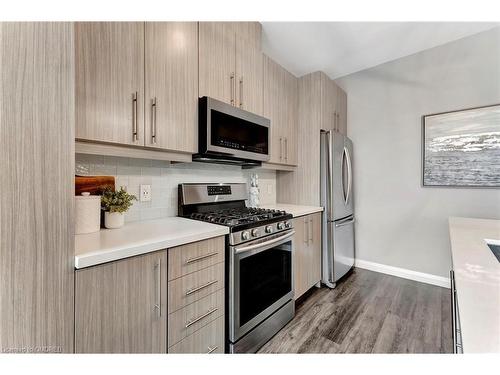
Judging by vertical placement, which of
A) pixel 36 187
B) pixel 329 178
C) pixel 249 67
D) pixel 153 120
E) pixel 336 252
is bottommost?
pixel 336 252

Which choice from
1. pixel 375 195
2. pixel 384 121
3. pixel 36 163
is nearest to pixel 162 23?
pixel 36 163

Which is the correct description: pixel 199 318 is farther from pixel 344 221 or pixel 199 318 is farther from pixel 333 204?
pixel 344 221

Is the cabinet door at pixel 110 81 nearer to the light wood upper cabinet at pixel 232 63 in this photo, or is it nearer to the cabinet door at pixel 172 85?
the cabinet door at pixel 172 85

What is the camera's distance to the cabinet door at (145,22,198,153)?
1326 mm

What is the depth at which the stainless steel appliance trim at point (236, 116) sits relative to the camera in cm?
157

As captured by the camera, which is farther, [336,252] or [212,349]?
[336,252]

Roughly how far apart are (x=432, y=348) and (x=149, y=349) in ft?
6.06

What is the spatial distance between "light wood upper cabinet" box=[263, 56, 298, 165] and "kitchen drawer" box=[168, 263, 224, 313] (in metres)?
1.32

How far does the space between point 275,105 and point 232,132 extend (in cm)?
81

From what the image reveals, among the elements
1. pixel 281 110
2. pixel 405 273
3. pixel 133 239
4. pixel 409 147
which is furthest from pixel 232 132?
pixel 405 273

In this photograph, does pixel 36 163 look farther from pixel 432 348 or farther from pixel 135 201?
pixel 432 348

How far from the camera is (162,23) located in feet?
4.50

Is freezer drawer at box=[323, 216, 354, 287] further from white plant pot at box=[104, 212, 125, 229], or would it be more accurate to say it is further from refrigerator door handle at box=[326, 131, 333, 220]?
white plant pot at box=[104, 212, 125, 229]

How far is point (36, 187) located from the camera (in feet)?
2.42
